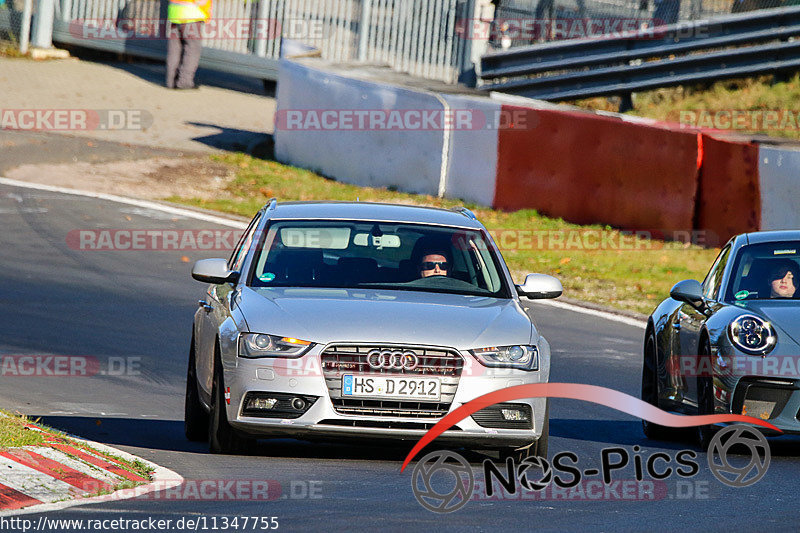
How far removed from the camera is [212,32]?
3008 cm

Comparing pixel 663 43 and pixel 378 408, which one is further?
pixel 663 43

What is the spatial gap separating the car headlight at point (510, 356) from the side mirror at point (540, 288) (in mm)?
820

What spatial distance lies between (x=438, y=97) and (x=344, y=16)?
7455 millimetres

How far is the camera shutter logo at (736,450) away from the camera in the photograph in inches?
341

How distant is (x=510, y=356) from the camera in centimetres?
816

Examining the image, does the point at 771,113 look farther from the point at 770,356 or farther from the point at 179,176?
the point at 770,356

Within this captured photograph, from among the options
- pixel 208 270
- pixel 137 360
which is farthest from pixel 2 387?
pixel 208 270

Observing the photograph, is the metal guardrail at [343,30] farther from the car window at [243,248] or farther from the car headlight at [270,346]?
the car headlight at [270,346]

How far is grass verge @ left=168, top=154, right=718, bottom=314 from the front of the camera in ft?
58.6

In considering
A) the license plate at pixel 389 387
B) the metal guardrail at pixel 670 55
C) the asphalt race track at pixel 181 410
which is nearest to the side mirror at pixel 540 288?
the asphalt race track at pixel 181 410

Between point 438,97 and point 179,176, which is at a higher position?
point 438,97

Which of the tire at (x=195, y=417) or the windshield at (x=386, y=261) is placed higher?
the windshield at (x=386, y=261)

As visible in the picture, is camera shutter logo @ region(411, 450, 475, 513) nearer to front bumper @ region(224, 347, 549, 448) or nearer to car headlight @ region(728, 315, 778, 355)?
front bumper @ region(224, 347, 549, 448)

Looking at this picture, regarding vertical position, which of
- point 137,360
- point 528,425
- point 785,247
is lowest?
A: point 137,360
